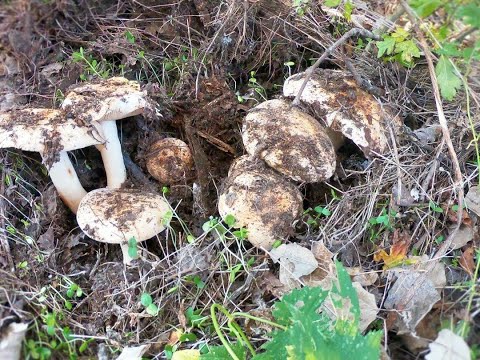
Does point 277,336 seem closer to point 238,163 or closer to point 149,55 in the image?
point 238,163

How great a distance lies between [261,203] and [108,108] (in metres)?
1.00

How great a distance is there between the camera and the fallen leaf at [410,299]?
224 cm

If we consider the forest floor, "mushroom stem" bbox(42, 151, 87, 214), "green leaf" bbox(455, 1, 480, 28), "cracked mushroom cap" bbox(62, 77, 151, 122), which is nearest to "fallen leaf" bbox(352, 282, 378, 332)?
the forest floor

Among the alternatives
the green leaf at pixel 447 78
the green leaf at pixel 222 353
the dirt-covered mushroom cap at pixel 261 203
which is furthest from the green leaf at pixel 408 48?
the green leaf at pixel 222 353

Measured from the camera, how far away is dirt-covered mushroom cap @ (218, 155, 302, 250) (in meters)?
2.55

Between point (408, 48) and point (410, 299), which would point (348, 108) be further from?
point (410, 299)

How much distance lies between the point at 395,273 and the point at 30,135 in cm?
204

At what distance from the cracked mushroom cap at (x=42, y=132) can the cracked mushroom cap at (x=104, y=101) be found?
8 centimetres

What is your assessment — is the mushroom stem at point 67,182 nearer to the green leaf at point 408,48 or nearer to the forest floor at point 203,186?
the forest floor at point 203,186

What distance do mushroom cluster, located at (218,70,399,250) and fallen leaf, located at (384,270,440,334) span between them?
64cm

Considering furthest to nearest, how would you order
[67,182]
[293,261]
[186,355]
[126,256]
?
1. [67,182]
2. [126,256]
3. [293,261]
4. [186,355]

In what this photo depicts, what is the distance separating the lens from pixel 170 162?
2.96 metres

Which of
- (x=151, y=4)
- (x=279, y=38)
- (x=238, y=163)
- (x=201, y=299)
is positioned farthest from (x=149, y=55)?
(x=201, y=299)

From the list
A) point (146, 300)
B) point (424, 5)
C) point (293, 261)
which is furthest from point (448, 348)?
point (424, 5)
